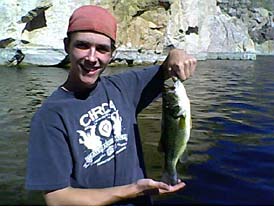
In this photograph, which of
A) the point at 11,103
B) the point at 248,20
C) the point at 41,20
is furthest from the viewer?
the point at 248,20

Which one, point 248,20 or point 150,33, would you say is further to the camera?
point 248,20

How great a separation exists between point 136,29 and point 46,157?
150 feet

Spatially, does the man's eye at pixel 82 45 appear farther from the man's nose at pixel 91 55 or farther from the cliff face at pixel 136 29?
the cliff face at pixel 136 29

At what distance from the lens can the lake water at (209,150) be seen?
23.9 ft

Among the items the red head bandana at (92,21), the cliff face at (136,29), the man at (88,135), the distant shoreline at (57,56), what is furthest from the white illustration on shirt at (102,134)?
the cliff face at (136,29)

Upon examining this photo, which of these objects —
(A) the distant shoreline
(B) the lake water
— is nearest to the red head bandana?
(B) the lake water

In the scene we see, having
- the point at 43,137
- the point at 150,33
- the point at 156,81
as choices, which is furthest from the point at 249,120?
the point at 150,33

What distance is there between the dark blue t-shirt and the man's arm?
0.07 metres

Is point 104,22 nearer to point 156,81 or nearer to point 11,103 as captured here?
point 156,81

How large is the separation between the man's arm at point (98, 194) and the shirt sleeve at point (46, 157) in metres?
0.06

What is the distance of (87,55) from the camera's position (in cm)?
290

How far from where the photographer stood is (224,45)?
76.4 metres
